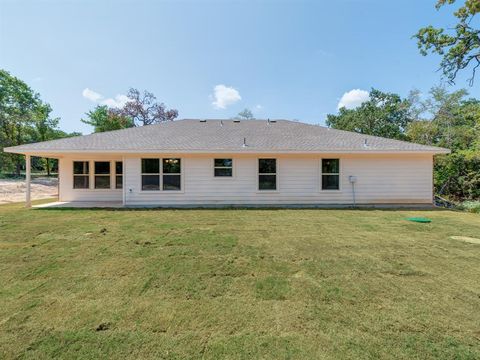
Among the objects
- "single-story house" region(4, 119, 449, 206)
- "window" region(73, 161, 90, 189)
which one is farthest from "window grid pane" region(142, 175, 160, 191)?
"window" region(73, 161, 90, 189)

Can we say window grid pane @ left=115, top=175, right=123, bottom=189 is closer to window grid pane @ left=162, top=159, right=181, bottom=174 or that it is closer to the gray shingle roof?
the gray shingle roof

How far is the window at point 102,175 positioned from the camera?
38.2 ft

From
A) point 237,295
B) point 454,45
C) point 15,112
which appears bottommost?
point 237,295

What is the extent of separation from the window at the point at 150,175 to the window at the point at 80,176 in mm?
3449

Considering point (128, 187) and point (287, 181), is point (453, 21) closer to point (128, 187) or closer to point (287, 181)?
point (287, 181)

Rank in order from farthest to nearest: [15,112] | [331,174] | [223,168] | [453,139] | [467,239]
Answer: [15,112] < [453,139] < [331,174] < [223,168] < [467,239]

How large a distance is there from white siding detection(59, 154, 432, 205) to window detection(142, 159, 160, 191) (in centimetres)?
94

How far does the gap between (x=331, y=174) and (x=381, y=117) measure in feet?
64.6

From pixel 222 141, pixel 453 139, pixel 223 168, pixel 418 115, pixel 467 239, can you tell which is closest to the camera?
pixel 467 239

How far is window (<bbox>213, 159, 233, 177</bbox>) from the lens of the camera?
1052cm

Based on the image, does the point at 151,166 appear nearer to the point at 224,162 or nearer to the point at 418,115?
the point at 224,162

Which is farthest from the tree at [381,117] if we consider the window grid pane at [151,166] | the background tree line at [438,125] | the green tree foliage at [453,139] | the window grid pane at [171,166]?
the window grid pane at [151,166]

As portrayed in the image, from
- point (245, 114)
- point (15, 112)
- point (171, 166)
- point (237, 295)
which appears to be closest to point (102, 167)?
point (171, 166)

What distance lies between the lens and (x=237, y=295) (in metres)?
2.94
